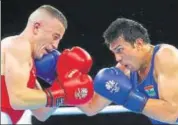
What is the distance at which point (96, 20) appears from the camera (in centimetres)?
455

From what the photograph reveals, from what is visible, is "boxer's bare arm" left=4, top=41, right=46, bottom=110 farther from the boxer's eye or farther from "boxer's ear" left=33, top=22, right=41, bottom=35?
the boxer's eye

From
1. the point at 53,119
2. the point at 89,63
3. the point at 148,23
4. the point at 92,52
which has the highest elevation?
the point at 89,63

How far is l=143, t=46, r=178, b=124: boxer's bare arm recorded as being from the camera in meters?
2.12

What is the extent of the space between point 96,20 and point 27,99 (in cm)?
257

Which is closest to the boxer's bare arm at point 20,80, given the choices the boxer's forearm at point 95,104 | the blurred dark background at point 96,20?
the boxer's forearm at point 95,104

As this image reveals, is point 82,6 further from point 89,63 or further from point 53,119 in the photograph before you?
point 89,63

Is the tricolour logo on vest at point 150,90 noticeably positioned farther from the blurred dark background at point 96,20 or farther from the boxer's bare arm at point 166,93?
the blurred dark background at point 96,20

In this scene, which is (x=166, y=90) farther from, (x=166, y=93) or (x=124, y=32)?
(x=124, y=32)

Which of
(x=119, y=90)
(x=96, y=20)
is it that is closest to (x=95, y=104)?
(x=119, y=90)

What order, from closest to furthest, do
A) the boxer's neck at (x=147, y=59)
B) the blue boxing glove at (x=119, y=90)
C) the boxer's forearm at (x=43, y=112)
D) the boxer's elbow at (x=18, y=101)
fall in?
the boxer's elbow at (x=18, y=101) → the blue boxing glove at (x=119, y=90) → the boxer's neck at (x=147, y=59) → the boxer's forearm at (x=43, y=112)

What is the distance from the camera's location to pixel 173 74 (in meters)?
2.15

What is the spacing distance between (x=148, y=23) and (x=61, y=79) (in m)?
2.54

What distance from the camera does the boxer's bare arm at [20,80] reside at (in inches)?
81.7

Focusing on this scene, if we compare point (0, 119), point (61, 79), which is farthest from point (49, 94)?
point (0, 119)
